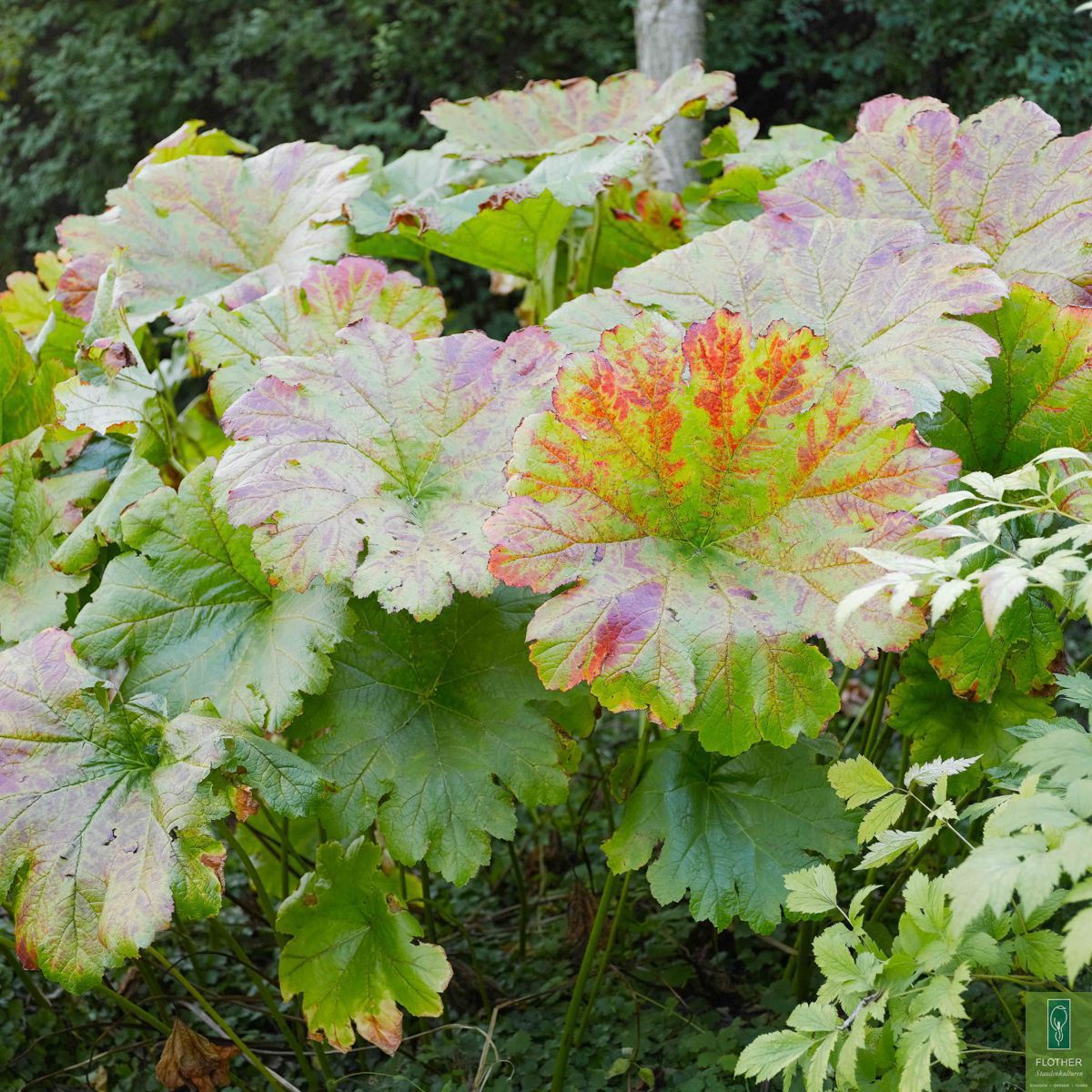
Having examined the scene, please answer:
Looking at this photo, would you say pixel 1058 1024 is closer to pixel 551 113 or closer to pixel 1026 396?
pixel 1026 396

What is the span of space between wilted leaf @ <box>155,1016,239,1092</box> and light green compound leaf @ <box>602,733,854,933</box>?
0.63 meters

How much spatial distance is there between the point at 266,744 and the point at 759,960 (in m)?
0.99

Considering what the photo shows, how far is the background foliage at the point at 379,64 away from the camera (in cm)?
441

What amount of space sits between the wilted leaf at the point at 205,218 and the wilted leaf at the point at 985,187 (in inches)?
32.6

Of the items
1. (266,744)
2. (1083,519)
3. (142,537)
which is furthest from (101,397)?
(1083,519)

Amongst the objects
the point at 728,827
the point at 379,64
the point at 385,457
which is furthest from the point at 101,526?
the point at 379,64

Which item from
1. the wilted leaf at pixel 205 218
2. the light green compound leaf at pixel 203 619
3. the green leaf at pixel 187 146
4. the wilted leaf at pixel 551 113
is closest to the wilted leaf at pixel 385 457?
the light green compound leaf at pixel 203 619

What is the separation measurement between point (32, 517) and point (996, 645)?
Result: 4.38 feet

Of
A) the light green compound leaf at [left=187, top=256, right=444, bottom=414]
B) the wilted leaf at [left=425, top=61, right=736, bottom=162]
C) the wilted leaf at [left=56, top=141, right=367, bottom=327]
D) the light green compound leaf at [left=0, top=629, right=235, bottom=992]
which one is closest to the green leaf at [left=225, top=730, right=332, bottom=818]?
the light green compound leaf at [left=0, top=629, right=235, bottom=992]

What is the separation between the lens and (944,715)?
1.43 meters

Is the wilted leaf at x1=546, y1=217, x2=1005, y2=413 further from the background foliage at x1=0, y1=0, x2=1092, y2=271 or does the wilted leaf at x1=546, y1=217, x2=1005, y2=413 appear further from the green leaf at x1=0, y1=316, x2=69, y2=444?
the background foliage at x1=0, y1=0, x2=1092, y2=271

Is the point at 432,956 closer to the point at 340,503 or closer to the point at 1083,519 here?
the point at 340,503

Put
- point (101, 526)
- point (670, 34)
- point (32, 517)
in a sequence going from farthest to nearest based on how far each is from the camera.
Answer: point (670, 34), point (32, 517), point (101, 526)

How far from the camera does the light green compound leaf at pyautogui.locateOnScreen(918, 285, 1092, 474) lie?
1.38 meters
